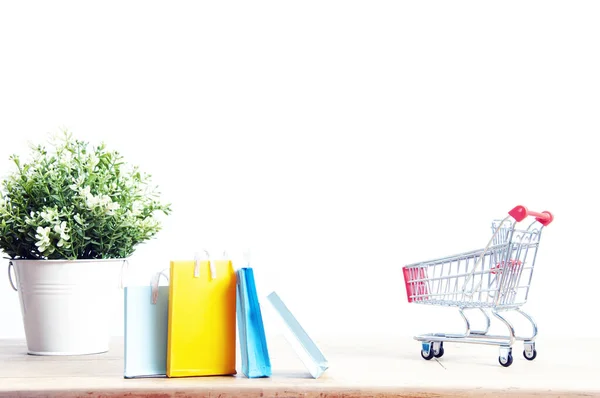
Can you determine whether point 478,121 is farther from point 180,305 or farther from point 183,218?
point 180,305

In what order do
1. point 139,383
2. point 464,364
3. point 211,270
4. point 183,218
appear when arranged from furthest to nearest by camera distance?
point 183,218 → point 464,364 → point 211,270 → point 139,383

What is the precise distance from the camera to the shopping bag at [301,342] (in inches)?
54.2

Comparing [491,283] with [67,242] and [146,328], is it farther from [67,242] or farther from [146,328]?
[67,242]

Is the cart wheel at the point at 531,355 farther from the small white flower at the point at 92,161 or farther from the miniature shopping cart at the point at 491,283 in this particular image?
the small white flower at the point at 92,161

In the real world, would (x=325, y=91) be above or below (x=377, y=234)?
above

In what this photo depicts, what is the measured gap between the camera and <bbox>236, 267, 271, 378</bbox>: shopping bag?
1384mm

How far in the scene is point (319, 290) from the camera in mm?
2221

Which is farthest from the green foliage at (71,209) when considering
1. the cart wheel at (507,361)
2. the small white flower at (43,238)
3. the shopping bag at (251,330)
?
the cart wheel at (507,361)

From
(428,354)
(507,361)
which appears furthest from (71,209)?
(507,361)

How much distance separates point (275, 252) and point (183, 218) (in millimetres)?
291

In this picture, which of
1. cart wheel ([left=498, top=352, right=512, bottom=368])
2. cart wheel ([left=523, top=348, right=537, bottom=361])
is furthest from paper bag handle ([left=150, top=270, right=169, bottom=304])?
cart wheel ([left=523, top=348, right=537, bottom=361])

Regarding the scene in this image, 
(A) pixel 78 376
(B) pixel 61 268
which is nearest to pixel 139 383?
(A) pixel 78 376

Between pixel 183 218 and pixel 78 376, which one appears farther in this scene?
pixel 183 218

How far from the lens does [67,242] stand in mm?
1604
